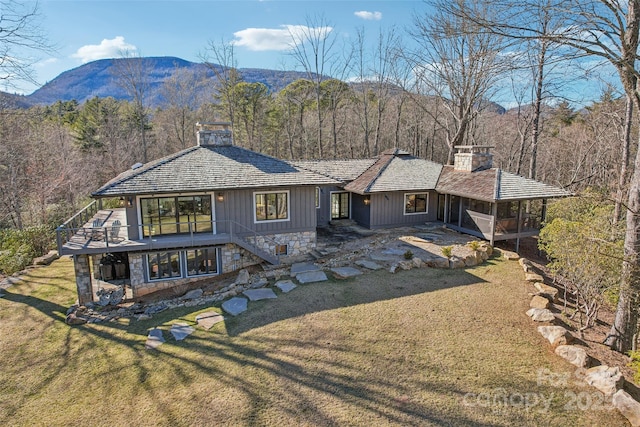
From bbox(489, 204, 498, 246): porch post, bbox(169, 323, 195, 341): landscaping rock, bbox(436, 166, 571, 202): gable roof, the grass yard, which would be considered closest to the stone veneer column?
the grass yard

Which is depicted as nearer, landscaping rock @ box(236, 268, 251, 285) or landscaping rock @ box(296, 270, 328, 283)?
landscaping rock @ box(296, 270, 328, 283)

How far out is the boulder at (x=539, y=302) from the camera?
31.2 ft

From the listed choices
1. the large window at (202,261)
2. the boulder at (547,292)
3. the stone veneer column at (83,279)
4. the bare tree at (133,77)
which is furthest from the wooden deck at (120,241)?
the bare tree at (133,77)

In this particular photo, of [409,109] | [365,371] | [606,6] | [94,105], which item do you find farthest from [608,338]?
[94,105]

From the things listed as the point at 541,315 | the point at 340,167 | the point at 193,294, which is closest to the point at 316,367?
the point at 541,315

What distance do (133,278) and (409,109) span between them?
3016 centimetres

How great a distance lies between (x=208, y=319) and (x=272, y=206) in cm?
553

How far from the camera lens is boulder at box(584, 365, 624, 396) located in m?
6.21

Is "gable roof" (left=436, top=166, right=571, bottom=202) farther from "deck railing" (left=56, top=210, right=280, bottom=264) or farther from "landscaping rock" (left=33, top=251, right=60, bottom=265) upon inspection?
"landscaping rock" (left=33, top=251, right=60, bottom=265)

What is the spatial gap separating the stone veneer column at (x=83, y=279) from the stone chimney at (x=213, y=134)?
251 inches

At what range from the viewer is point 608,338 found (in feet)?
27.8

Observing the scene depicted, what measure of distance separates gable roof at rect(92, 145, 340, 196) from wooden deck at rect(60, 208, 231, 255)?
1.49m

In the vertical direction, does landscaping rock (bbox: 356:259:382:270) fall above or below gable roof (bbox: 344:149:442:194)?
below

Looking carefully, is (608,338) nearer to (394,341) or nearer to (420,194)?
(394,341)
